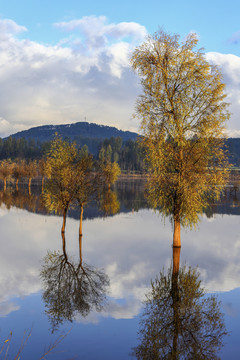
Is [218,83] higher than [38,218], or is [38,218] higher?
[218,83]

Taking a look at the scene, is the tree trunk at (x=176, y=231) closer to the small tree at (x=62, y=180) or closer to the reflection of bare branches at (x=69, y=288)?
the reflection of bare branches at (x=69, y=288)

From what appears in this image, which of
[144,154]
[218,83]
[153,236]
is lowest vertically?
[153,236]

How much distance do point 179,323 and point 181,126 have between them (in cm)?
1730

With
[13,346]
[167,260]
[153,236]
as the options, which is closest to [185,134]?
[167,260]

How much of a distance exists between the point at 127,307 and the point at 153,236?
779 inches

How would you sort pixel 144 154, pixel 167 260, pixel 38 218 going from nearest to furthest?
pixel 167 260, pixel 144 154, pixel 38 218

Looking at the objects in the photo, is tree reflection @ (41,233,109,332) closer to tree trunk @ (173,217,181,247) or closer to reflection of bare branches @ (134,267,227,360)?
reflection of bare branches @ (134,267,227,360)

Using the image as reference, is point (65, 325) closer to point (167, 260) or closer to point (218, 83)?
point (167, 260)

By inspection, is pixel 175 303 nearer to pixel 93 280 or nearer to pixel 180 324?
pixel 180 324

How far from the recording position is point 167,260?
80.8 ft

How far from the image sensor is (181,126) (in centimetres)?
2694

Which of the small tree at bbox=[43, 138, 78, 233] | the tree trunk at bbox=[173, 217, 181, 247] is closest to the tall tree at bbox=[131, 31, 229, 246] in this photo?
the tree trunk at bbox=[173, 217, 181, 247]

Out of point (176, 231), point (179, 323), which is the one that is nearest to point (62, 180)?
point (176, 231)

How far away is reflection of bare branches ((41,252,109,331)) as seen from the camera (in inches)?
578
